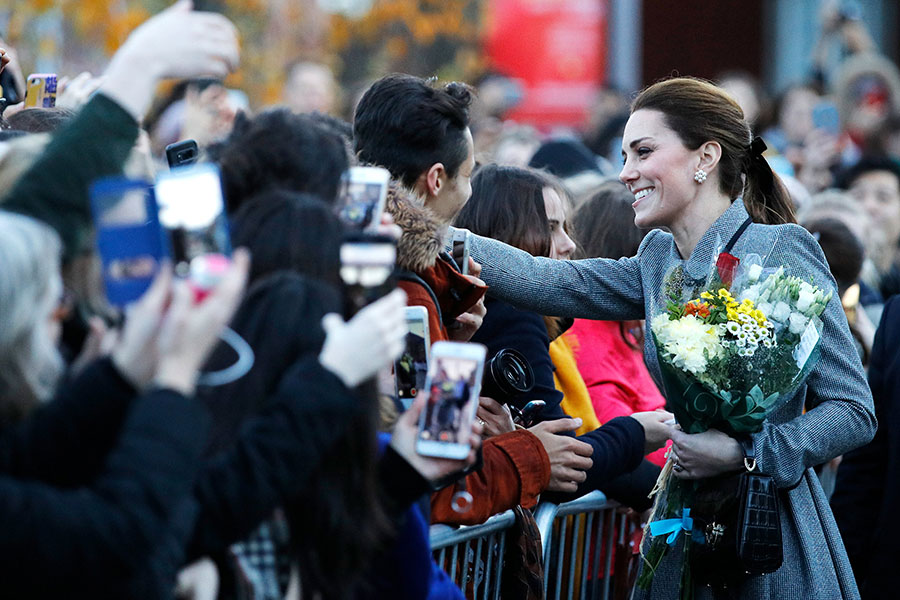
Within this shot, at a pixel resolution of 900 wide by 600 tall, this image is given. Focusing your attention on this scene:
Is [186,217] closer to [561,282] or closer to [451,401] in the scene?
[451,401]

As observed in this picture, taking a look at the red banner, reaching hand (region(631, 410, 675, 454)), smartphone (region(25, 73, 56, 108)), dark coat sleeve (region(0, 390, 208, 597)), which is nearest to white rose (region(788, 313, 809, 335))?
reaching hand (region(631, 410, 675, 454))

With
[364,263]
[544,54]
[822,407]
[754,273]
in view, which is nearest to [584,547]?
[822,407]

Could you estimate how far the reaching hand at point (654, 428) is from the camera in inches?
147

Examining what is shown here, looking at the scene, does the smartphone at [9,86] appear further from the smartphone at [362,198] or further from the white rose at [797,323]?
the white rose at [797,323]

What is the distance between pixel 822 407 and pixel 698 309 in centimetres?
51

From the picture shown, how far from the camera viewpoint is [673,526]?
3377 mm

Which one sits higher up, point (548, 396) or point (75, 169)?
point (75, 169)

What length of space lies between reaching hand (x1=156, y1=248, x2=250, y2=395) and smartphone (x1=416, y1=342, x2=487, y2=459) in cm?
63

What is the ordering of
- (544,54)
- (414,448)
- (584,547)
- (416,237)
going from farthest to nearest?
(544,54) → (584,547) → (416,237) → (414,448)

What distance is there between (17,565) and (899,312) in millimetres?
3301

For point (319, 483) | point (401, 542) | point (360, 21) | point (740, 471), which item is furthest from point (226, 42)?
point (360, 21)

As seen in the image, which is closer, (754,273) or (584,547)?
(754,273)

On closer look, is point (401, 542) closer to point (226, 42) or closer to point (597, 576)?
point (226, 42)

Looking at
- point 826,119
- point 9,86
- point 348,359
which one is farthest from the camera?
point 826,119
